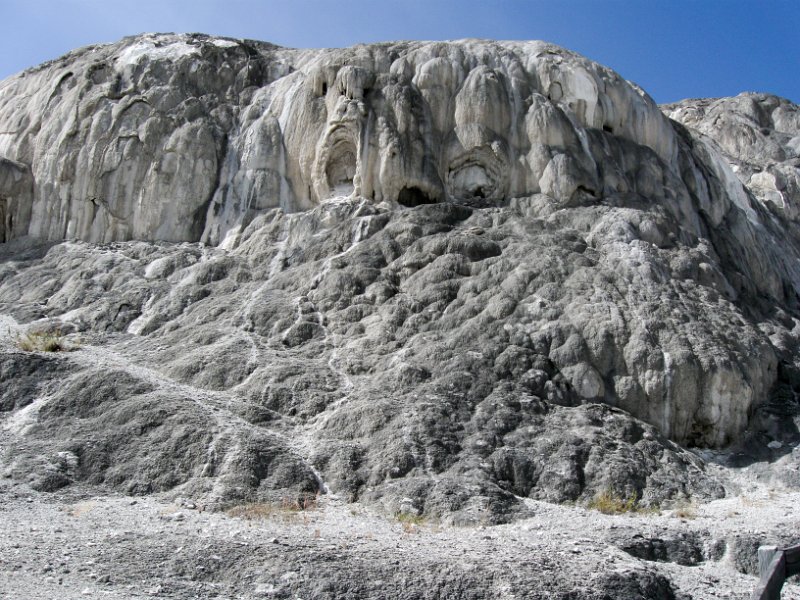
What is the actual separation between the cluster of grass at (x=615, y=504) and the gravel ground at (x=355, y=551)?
0.31 metres

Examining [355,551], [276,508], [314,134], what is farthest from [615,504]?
[314,134]

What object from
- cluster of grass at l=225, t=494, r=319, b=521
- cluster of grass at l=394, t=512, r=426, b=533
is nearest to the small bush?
cluster of grass at l=394, t=512, r=426, b=533

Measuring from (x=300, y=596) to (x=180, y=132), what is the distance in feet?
75.2

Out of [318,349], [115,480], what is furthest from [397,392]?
[115,480]

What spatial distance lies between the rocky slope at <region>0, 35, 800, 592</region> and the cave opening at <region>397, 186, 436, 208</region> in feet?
0.30

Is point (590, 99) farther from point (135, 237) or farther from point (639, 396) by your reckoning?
point (135, 237)

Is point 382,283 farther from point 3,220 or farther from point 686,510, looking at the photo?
point 3,220

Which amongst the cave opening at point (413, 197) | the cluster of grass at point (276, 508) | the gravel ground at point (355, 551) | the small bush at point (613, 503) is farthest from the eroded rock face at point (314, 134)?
the gravel ground at point (355, 551)

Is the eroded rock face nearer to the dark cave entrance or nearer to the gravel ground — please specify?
the dark cave entrance

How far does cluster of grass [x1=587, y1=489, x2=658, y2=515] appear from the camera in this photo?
55.6 feet

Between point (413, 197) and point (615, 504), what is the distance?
14454 millimetres

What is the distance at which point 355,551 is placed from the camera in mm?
13508

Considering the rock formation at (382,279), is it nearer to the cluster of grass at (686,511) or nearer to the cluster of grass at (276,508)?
the cluster of grass at (276,508)

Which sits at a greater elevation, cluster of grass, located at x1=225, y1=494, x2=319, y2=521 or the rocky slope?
the rocky slope
